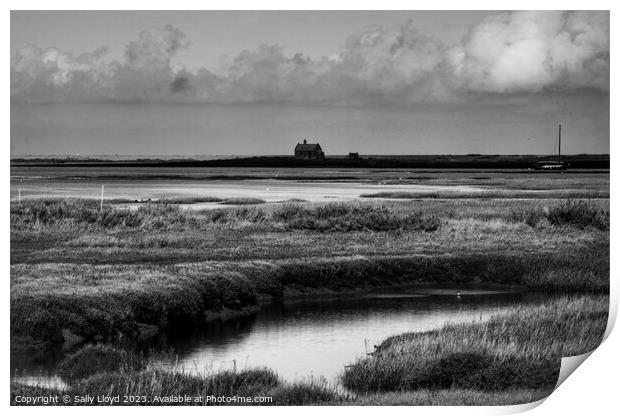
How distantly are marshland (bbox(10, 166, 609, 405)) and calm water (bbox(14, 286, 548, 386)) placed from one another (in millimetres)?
78

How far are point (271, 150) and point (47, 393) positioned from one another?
11113mm

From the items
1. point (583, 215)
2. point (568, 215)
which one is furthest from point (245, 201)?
point (583, 215)

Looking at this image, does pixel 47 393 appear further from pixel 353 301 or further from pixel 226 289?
pixel 353 301

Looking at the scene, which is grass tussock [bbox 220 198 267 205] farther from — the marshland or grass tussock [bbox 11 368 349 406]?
grass tussock [bbox 11 368 349 406]

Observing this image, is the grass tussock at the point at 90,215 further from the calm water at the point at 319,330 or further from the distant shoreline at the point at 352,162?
the calm water at the point at 319,330

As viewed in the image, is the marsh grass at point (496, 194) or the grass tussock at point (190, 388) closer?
the grass tussock at point (190, 388)

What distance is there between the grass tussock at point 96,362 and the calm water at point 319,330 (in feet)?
1.15

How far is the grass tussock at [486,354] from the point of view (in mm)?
19781

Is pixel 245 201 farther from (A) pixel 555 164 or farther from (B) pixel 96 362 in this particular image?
(B) pixel 96 362

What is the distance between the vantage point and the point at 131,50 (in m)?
24.1

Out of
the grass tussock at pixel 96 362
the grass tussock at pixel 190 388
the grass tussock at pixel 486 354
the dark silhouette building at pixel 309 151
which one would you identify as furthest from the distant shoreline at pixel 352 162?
the grass tussock at pixel 190 388

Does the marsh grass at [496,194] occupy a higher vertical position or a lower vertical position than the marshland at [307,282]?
higher

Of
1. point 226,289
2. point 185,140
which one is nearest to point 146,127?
point 185,140

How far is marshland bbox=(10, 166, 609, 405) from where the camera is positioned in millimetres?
19953
